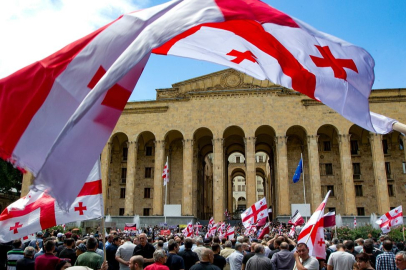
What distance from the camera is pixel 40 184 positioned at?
10.4 ft

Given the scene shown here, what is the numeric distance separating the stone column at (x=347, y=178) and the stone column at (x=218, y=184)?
40.1 ft

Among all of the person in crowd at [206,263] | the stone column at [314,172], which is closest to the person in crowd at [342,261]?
the person in crowd at [206,263]

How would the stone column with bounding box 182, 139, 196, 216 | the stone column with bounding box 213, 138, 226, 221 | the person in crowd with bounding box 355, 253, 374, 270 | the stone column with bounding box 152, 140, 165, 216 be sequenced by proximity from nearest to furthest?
the person in crowd with bounding box 355, 253, 374, 270 → the stone column with bounding box 213, 138, 226, 221 → the stone column with bounding box 182, 139, 196, 216 → the stone column with bounding box 152, 140, 165, 216

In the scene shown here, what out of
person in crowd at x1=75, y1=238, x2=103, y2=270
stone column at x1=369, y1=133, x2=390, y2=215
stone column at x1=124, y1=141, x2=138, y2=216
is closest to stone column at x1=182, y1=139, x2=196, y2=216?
stone column at x1=124, y1=141, x2=138, y2=216

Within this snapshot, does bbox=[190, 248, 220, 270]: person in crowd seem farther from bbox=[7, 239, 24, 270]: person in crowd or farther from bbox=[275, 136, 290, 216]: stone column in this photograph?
bbox=[275, 136, 290, 216]: stone column

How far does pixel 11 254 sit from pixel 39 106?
19.2ft

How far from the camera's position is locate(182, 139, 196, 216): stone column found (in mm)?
35375

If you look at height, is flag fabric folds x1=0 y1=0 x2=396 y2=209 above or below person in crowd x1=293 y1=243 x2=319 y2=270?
above

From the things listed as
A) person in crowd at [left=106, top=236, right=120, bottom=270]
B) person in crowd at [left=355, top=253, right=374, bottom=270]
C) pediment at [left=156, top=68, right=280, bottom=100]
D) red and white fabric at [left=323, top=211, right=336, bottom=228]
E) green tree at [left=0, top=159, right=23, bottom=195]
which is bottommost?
person in crowd at [left=106, top=236, right=120, bottom=270]

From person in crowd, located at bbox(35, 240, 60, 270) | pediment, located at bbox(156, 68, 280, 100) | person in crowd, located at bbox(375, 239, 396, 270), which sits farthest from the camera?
pediment, located at bbox(156, 68, 280, 100)

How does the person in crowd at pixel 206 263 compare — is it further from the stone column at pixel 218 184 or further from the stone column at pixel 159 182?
the stone column at pixel 159 182

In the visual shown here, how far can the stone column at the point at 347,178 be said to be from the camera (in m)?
33.6

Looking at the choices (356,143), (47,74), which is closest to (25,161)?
(47,74)

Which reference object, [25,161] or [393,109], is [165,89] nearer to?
[393,109]
